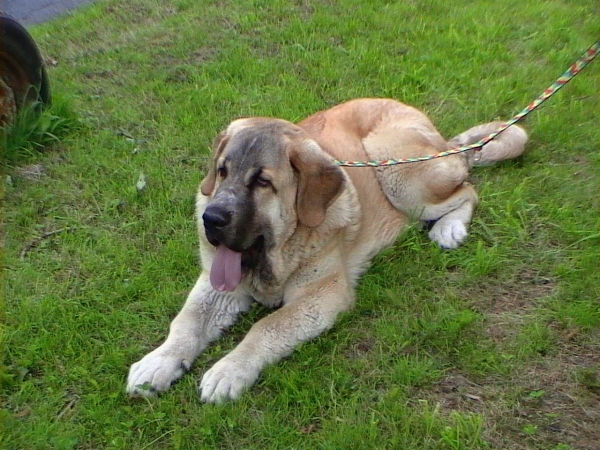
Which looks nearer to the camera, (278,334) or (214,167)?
(278,334)

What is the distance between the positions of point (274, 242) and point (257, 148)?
22.4 inches

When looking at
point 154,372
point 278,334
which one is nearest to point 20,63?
point 154,372

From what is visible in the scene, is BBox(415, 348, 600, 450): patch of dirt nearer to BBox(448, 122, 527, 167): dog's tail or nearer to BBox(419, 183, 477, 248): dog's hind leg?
BBox(419, 183, 477, 248): dog's hind leg

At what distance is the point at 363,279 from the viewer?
4.53m

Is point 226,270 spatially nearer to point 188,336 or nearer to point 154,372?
point 188,336

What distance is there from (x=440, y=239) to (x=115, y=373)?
7.86 ft

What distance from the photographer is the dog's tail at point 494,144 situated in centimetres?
547

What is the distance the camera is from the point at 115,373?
3.78m

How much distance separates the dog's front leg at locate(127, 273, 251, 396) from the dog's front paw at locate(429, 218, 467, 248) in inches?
58.2

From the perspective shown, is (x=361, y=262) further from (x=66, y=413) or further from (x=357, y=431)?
(x=66, y=413)

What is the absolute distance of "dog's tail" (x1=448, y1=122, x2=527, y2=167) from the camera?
5473 mm

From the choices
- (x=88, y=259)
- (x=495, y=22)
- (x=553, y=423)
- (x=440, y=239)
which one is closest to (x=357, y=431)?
(x=553, y=423)

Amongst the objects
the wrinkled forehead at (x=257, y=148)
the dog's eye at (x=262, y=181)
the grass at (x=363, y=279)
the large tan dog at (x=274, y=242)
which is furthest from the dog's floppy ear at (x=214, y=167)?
the grass at (x=363, y=279)

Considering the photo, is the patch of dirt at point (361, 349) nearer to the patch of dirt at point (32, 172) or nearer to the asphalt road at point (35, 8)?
the patch of dirt at point (32, 172)
